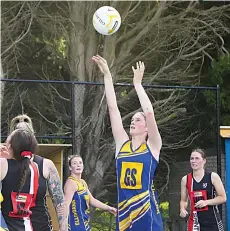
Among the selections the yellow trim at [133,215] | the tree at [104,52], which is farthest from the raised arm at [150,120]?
the tree at [104,52]

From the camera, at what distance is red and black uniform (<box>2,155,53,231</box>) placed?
4.41m

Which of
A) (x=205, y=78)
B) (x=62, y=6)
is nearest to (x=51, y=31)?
(x=62, y=6)

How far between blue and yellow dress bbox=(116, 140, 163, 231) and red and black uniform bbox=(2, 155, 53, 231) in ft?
3.48

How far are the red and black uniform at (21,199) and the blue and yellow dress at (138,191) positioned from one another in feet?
3.48

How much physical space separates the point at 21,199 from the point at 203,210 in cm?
352

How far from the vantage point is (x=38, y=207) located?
4531mm

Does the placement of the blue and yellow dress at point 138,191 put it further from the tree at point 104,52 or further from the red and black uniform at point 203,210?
the tree at point 104,52

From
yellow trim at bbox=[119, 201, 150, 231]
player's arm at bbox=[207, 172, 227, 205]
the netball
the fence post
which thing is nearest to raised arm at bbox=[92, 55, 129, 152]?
yellow trim at bbox=[119, 201, 150, 231]

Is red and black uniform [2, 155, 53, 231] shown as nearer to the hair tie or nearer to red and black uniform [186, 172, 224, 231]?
the hair tie

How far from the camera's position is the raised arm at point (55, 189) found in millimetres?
4566

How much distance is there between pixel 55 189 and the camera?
183 inches

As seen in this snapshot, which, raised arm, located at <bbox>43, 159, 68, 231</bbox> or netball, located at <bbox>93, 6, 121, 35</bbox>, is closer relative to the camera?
raised arm, located at <bbox>43, 159, 68, 231</bbox>

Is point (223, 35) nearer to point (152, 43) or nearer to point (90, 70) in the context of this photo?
point (152, 43)

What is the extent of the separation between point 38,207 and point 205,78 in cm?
977
